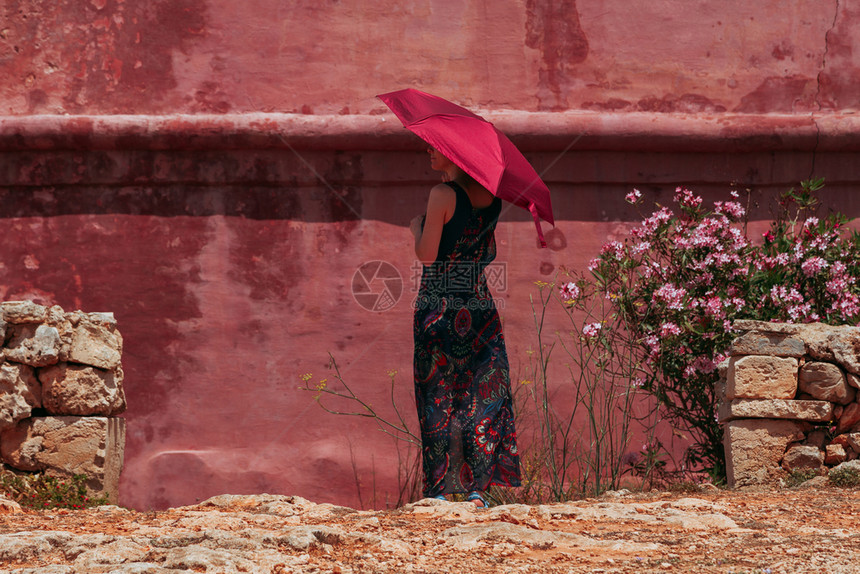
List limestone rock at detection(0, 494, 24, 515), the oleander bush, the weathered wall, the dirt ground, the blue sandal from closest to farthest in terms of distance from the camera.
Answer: the dirt ground < limestone rock at detection(0, 494, 24, 515) < the blue sandal < the oleander bush < the weathered wall

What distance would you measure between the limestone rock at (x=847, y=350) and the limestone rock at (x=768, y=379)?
180mm

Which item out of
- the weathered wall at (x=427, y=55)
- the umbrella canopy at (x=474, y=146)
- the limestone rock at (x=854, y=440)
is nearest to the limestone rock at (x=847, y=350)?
the limestone rock at (x=854, y=440)

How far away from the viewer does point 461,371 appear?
3.70 m

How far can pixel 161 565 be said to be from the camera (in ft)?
7.64

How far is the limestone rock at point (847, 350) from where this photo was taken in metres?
3.90

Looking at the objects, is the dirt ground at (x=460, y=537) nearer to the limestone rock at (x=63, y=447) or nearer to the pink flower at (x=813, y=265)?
the limestone rock at (x=63, y=447)

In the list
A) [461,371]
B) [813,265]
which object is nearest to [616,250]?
[813,265]

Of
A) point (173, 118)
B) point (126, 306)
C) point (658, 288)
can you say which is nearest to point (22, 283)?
point (126, 306)

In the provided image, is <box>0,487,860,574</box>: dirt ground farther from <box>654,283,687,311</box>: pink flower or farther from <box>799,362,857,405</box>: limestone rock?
<box>654,283,687,311</box>: pink flower

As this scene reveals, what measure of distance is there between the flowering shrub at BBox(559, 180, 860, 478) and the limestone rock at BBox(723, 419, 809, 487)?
0.50 meters

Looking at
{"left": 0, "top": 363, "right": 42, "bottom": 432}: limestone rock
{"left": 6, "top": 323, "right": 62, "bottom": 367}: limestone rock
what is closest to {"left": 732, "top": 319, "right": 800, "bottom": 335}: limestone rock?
{"left": 6, "top": 323, "right": 62, "bottom": 367}: limestone rock

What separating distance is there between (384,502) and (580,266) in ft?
6.05

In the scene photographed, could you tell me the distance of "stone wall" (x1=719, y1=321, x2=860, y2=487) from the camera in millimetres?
3906

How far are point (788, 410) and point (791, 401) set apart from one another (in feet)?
0.14
